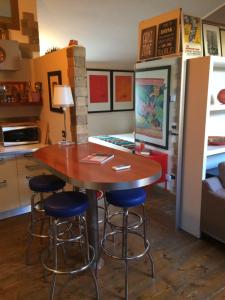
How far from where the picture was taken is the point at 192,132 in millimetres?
2502

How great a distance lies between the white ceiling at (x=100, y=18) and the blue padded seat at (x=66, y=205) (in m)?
3.06

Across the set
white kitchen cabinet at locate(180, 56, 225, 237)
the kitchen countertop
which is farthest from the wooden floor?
the kitchen countertop

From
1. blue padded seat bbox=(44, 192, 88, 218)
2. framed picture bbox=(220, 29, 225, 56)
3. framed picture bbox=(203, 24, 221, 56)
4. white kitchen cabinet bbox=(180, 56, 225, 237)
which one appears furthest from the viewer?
framed picture bbox=(220, 29, 225, 56)

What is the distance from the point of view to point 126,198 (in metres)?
1.83

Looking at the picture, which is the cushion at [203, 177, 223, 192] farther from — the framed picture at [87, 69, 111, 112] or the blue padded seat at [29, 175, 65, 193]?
the framed picture at [87, 69, 111, 112]

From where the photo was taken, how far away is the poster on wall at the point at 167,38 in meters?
2.59

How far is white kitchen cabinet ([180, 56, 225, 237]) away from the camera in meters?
2.33

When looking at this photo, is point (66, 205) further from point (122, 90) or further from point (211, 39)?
point (122, 90)

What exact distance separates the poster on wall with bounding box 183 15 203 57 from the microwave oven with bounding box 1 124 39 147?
193 centimetres

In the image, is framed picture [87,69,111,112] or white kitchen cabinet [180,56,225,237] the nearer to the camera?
white kitchen cabinet [180,56,225,237]

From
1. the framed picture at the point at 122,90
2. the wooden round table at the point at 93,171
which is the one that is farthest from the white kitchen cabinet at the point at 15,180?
the framed picture at the point at 122,90

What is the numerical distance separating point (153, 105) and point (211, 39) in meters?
0.90

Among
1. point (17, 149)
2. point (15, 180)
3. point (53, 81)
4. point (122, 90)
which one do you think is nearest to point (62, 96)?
point (53, 81)

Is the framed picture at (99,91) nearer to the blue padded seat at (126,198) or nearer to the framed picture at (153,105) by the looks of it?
the framed picture at (153,105)
